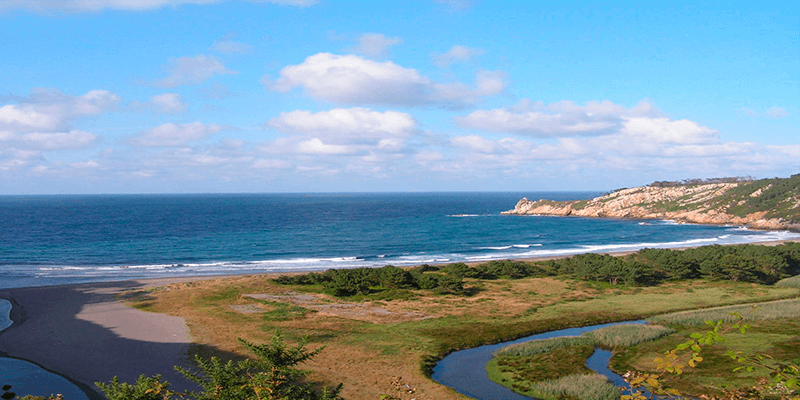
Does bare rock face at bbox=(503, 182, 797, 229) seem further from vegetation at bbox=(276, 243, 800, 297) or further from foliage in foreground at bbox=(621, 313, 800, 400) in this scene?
foliage in foreground at bbox=(621, 313, 800, 400)

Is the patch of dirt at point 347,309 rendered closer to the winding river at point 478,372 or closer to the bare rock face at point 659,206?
the winding river at point 478,372

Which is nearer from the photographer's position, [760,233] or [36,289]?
[36,289]

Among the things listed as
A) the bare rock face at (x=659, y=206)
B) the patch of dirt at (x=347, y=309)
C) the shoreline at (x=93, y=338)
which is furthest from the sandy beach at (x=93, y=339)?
the bare rock face at (x=659, y=206)

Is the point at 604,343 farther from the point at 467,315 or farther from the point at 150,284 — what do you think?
the point at 150,284

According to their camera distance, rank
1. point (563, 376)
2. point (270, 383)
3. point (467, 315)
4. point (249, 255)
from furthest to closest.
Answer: point (249, 255)
point (467, 315)
point (563, 376)
point (270, 383)

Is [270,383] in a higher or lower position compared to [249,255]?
higher

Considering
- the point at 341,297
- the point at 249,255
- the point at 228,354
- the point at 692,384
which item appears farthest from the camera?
the point at 249,255

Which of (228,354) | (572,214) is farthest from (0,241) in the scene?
(572,214)

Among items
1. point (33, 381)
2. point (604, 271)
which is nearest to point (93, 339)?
point (33, 381)
